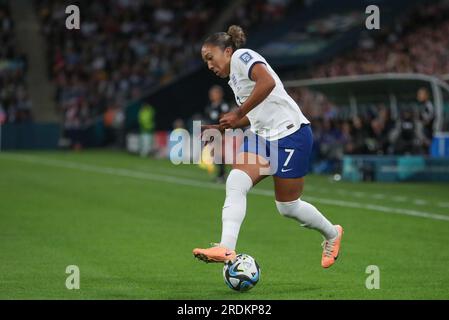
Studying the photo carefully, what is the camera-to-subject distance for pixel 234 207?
960cm

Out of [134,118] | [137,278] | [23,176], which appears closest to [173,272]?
[137,278]

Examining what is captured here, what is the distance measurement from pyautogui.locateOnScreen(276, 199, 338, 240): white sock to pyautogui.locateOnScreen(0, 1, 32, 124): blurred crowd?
35039mm

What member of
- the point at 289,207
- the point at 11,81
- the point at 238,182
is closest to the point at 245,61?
the point at 238,182

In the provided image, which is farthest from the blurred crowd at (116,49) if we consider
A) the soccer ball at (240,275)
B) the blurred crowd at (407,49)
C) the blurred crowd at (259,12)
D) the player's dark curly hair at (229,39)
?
the soccer ball at (240,275)

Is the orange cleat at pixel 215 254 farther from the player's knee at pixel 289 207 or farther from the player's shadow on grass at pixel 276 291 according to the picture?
the player's knee at pixel 289 207

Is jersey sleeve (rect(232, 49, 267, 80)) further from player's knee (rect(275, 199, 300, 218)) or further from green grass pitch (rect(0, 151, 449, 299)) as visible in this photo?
green grass pitch (rect(0, 151, 449, 299))

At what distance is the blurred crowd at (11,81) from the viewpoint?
4506 cm

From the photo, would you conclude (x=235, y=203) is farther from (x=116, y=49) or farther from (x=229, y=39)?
(x=116, y=49)

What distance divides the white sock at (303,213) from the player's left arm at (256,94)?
995 mm

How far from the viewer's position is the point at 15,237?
1373 cm

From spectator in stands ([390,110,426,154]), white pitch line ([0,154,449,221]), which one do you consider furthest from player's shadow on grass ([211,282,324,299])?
spectator in stands ([390,110,426,154])

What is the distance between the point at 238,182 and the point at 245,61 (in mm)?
1087

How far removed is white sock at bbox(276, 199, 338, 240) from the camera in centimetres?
1002
